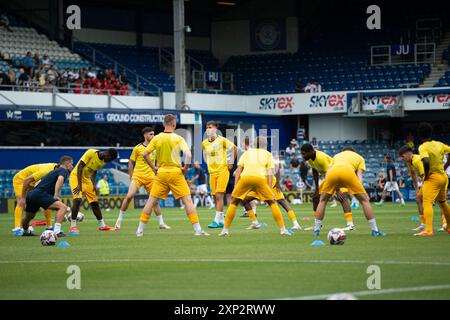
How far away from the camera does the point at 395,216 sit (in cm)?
3106

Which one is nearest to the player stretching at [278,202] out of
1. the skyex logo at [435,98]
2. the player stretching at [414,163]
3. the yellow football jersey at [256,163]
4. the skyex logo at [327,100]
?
the yellow football jersey at [256,163]

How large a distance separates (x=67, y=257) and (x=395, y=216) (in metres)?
16.6

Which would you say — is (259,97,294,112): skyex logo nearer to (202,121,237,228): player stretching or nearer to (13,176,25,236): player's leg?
(202,121,237,228): player stretching

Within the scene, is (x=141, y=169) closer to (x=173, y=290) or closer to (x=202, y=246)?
(x=202, y=246)

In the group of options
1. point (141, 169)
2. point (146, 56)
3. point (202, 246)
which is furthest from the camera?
point (146, 56)

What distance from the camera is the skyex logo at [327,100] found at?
55.3 metres

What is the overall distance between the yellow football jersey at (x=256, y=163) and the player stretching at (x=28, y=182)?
466 centimetres

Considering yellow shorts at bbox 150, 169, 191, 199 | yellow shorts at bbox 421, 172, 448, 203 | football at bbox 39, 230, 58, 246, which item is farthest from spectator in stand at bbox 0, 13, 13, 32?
yellow shorts at bbox 421, 172, 448, 203

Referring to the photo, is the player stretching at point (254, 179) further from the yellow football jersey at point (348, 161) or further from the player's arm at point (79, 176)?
the player's arm at point (79, 176)

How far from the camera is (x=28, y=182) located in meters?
A: 22.0

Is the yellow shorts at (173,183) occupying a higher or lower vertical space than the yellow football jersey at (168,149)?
lower

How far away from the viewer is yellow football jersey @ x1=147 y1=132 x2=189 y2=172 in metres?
20.4

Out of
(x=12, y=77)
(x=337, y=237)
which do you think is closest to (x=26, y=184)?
(x=337, y=237)

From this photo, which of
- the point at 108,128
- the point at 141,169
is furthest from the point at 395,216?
the point at 108,128
